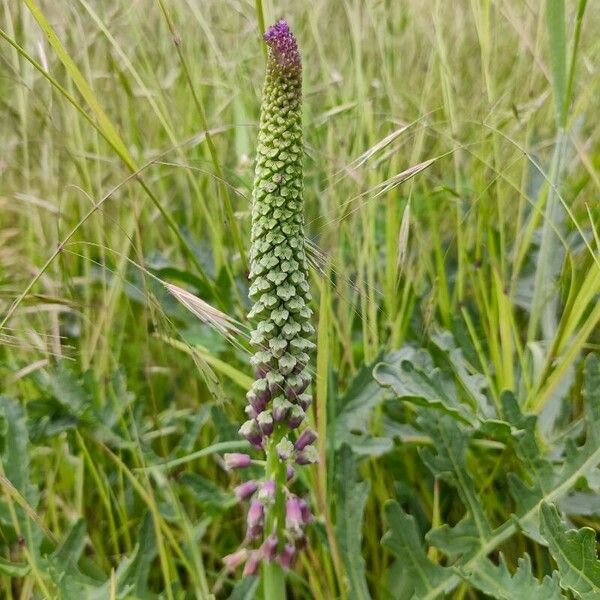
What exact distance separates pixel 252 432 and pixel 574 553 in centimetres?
54

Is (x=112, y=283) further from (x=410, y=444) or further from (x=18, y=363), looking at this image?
(x=410, y=444)

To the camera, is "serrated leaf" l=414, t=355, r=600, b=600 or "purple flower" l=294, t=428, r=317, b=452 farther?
"serrated leaf" l=414, t=355, r=600, b=600

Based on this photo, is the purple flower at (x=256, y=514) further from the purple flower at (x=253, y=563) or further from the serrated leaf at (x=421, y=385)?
the serrated leaf at (x=421, y=385)

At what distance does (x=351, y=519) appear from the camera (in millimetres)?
1569

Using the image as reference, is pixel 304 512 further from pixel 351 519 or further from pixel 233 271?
pixel 233 271

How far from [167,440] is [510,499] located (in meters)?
0.85


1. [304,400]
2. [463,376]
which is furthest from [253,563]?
[463,376]

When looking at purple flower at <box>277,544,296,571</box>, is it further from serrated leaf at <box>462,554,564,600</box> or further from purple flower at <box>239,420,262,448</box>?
serrated leaf at <box>462,554,564,600</box>

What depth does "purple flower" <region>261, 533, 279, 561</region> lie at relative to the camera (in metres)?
1.26

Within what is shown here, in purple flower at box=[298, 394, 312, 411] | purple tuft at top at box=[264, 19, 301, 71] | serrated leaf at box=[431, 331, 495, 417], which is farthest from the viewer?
serrated leaf at box=[431, 331, 495, 417]

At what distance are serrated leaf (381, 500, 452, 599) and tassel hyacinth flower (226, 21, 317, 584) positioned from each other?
26cm

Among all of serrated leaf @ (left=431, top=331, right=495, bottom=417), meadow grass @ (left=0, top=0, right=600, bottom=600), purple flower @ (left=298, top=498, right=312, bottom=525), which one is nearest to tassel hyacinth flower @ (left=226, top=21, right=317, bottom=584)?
purple flower @ (left=298, top=498, right=312, bottom=525)

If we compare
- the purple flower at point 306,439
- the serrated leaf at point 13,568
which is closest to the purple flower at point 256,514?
the purple flower at point 306,439

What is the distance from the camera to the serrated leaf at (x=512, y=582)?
4.34 ft
